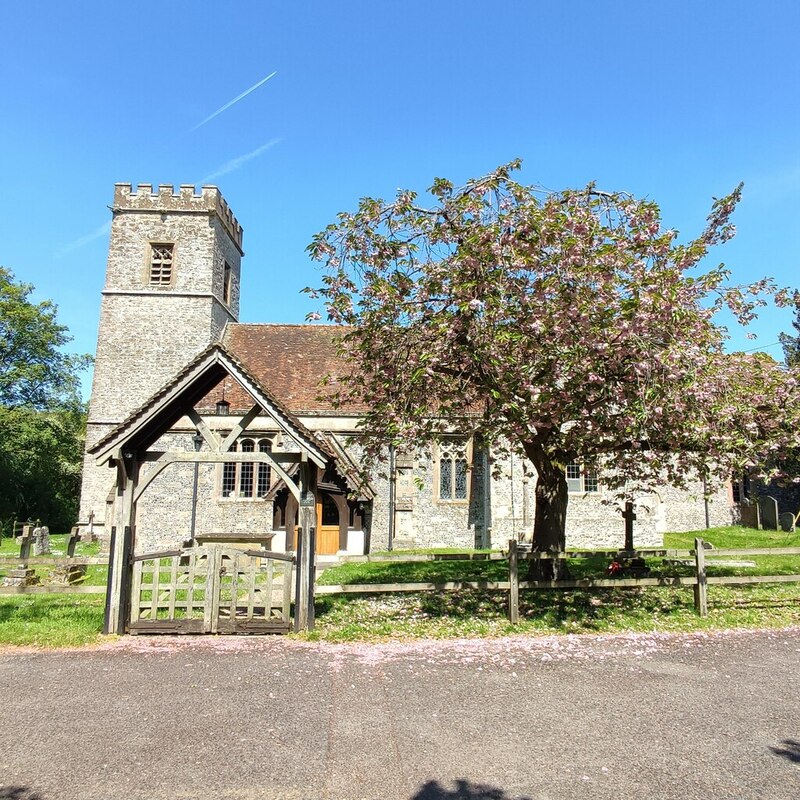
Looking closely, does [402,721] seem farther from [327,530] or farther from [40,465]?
[40,465]

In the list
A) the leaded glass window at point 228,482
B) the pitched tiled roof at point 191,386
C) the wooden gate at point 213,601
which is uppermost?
the pitched tiled roof at point 191,386

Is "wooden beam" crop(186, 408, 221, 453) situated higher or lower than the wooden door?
higher

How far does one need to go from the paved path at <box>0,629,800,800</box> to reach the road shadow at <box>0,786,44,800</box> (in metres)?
0.02

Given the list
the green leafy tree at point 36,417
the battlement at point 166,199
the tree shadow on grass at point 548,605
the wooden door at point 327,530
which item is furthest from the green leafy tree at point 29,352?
the tree shadow on grass at point 548,605

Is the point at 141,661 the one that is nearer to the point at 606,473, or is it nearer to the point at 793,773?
the point at 793,773

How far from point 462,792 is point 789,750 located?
3.11 m

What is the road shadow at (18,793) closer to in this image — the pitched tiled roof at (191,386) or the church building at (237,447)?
the pitched tiled roof at (191,386)

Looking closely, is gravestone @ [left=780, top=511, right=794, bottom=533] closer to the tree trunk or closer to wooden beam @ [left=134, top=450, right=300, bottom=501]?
the tree trunk

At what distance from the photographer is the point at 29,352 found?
45781 millimetres

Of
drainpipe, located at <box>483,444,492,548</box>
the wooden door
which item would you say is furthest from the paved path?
drainpipe, located at <box>483,444,492,548</box>

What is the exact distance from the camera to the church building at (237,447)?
2394cm

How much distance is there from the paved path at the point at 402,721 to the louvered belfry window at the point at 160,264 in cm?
2317

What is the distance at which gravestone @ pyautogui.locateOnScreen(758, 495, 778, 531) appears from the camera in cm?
2889

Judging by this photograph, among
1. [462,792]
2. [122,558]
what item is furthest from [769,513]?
[462,792]
